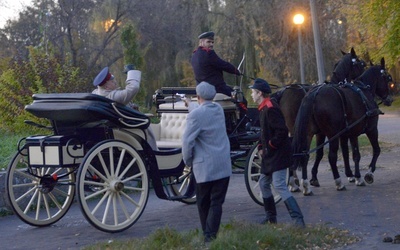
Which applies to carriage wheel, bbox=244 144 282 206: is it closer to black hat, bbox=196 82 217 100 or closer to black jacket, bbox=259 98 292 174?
black jacket, bbox=259 98 292 174

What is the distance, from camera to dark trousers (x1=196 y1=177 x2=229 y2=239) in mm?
8016

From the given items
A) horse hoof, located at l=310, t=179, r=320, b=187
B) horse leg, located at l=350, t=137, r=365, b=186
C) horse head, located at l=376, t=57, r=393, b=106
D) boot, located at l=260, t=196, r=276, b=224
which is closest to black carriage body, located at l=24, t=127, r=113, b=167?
boot, located at l=260, t=196, r=276, b=224

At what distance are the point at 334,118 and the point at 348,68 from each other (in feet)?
5.78

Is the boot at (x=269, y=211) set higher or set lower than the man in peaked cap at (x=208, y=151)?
lower

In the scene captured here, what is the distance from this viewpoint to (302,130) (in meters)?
12.0

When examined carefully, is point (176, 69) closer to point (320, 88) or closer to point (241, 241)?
point (320, 88)

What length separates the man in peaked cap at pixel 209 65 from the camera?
10.8 m

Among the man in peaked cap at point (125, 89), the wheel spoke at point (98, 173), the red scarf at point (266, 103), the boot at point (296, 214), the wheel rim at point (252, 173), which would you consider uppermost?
the man in peaked cap at point (125, 89)

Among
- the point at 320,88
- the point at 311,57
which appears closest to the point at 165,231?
the point at 320,88

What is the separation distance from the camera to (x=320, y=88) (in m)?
12.5

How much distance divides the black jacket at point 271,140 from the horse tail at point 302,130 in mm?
2965

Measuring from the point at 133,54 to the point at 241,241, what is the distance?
22.0 m

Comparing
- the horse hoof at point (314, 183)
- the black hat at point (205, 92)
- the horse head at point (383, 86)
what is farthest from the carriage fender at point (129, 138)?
the horse head at point (383, 86)

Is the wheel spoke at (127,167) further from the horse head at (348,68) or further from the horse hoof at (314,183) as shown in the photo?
the horse head at (348,68)
